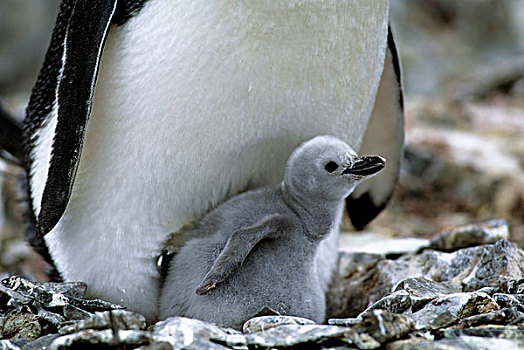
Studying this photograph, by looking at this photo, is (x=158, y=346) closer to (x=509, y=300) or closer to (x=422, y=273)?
(x=509, y=300)

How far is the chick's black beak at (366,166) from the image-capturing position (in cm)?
143

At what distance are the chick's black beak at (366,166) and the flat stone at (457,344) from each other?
15.7 inches

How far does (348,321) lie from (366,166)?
345mm

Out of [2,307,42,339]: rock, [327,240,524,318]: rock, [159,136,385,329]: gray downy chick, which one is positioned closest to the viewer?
[2,307,42,339]: rock

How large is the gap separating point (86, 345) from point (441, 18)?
7.78m

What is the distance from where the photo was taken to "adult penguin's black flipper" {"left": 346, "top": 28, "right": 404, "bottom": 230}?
1960 mm

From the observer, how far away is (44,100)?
1657mm

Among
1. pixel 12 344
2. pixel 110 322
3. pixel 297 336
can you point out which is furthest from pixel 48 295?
pixel 297 336

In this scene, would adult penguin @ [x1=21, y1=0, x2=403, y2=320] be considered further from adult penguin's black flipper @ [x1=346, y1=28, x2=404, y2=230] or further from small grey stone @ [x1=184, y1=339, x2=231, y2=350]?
small grey stone @ [x1=184, y1=339, x2=231, y2=350]

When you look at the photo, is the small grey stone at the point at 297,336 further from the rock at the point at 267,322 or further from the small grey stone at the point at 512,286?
the small grey stone at the point at 512,286

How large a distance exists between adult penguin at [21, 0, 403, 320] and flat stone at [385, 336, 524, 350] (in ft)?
2.03

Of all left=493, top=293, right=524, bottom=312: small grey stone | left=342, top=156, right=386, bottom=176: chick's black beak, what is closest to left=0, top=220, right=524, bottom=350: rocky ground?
left=493, top=293, right=524, bottom=312: small grey stone

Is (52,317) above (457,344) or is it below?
above

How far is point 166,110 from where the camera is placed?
1.49m
